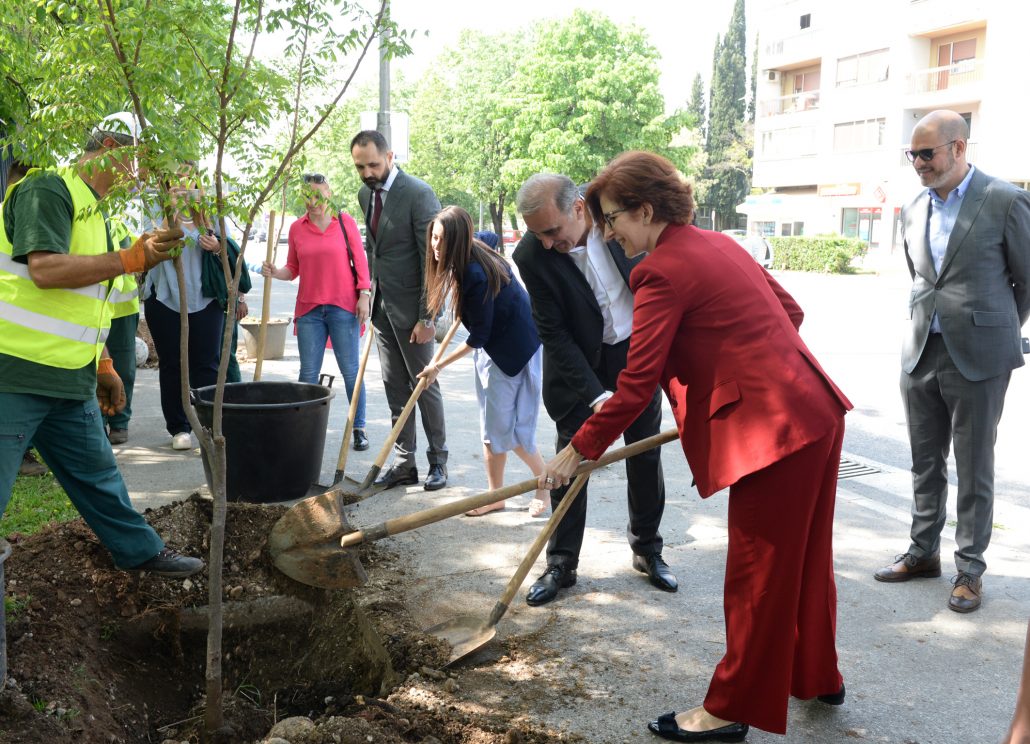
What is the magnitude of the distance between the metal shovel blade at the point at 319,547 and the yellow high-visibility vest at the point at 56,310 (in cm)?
101

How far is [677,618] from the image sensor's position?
13.3 feet

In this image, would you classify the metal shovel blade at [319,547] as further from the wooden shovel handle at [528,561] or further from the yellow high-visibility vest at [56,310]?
the yellow high-visibility vest at [56,310]

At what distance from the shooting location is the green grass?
4.92 meters

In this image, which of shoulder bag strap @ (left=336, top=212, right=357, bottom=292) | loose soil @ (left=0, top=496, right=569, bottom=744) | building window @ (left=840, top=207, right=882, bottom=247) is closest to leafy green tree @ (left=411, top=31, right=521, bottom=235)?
building window @ (left=840, top=207, right=882, bottom=247)

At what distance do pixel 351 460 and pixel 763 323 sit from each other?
4.27 m

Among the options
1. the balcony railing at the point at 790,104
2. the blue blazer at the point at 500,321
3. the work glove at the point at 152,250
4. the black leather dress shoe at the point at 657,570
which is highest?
the balcony railing at the point at 790,104

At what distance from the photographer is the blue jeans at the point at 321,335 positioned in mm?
6891

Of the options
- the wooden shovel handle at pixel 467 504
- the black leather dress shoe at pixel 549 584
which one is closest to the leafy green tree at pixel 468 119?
the black leather dress shoe at pixel 549 584

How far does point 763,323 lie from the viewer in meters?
3.00

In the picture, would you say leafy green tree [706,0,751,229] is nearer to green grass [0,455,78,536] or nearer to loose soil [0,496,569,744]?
green grass [0,455,78,536]

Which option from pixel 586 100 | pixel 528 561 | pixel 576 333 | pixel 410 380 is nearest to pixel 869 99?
pixel 586 100

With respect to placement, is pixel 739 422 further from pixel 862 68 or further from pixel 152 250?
pixel 862 68

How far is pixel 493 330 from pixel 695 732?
2.69 meters

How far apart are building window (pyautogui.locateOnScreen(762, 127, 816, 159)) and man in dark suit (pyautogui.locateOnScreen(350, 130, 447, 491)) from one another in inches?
1544
